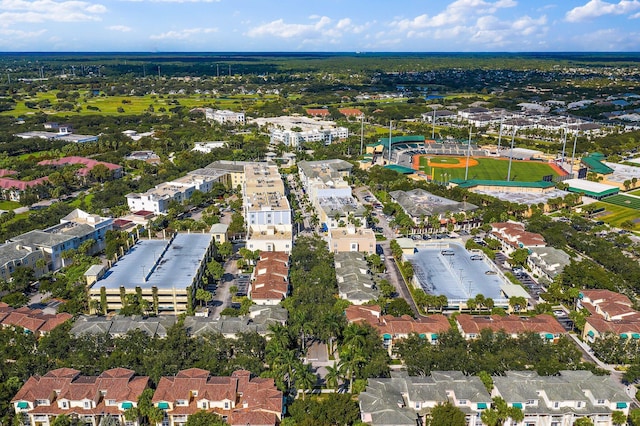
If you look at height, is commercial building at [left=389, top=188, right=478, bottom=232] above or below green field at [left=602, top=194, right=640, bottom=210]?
above

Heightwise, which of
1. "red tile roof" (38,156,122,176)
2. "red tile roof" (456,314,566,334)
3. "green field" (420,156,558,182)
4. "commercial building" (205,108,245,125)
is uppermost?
"commercial building" (205,108,245,125)

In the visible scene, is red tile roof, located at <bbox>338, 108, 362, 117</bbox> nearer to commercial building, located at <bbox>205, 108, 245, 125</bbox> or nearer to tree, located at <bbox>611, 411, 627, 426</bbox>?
commercial building, located at <bbox>205, 108, 245, 125</bbox>

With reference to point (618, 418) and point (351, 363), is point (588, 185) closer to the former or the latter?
point (618, 418)

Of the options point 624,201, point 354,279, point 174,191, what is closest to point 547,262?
point 354,279

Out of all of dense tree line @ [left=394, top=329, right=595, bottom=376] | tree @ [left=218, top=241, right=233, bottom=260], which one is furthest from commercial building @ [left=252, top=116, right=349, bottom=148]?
dense tree line @ [left=394, top=329, right=595, bottom=376]

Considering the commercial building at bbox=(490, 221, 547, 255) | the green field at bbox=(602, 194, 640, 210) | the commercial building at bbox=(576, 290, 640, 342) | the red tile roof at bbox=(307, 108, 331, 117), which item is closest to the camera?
the commercial building at bbox=(576, 290, 640, 342)

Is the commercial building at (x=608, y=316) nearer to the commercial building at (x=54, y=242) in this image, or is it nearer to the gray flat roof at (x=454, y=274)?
the gray flat roof at (x=454, y=274)

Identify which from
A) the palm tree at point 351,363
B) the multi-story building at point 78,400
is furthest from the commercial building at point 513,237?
the multi-story building at point 78,400
